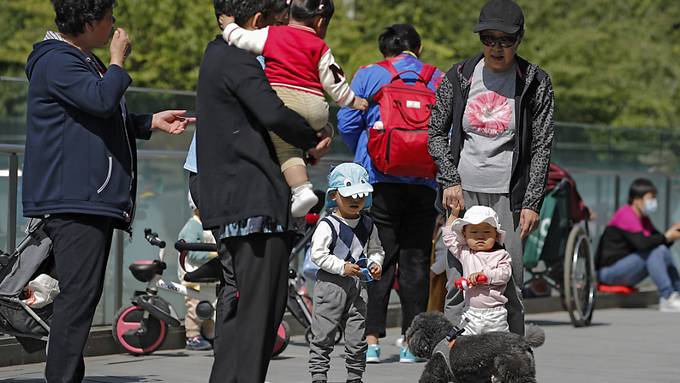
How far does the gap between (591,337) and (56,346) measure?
6.23 metres

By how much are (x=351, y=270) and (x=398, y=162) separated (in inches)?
60.6

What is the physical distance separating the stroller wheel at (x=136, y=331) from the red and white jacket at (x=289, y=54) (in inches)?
153

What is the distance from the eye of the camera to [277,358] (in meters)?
9.51

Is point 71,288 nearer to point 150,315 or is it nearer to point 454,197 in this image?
point 454,197

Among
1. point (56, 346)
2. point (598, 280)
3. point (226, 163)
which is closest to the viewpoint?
point (226, 163)

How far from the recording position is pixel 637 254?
15438 mm

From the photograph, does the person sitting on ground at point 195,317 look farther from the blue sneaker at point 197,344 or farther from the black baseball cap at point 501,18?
the black baseball cap at point 501,18

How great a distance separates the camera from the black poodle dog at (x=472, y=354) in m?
7.05

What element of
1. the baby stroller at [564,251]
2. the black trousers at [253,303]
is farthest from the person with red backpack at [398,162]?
the black trousers at [253,303]

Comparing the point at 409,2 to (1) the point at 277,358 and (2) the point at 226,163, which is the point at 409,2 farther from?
(2) the point at 226,163

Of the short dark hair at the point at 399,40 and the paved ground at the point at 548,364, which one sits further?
the short dark hair at the point at 399,40

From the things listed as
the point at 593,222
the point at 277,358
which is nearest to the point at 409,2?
the point at 593,222

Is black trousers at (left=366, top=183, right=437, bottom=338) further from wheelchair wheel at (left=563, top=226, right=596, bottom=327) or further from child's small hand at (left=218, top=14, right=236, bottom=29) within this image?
wheelchair wheel at (left=563, top=226, right=596, bottom=327)

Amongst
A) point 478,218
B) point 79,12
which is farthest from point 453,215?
point 79,12
